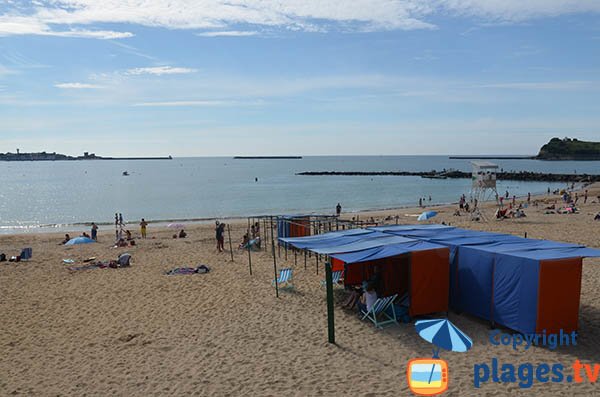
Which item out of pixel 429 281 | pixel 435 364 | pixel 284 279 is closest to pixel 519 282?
pixel 429 281

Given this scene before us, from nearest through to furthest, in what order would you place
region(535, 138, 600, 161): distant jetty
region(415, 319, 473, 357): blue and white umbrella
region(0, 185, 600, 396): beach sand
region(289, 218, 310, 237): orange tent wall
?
region(415, 319, 473, 357): blue and white umbrella < region(0, 185, 600, 396): beach sand < region(289, 218, 310, 237): orange tent wall < region(535, 138, 600, 161): distant jetty

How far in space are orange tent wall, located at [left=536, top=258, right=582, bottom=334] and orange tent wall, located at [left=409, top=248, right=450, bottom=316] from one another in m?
1.91

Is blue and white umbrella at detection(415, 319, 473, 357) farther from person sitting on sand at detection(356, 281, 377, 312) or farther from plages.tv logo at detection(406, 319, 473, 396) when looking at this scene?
person sitting on sand at detection(356, 281, 377, 312)

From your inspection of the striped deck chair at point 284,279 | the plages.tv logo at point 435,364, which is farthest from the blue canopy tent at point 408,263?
the plages.tv logo at point 435,364

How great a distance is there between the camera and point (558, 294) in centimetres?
802

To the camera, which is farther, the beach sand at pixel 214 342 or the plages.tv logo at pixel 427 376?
the beach sand at pixel 214 342

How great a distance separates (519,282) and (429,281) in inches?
68.4

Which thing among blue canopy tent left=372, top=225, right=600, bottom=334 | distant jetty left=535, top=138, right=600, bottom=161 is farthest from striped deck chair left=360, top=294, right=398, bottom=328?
distant jetty left=535, top=138, right=600, bottom=161

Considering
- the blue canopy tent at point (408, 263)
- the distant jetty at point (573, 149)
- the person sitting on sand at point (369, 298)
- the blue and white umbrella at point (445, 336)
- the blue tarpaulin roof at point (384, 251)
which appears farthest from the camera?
the distant jetty at point (573, 149)

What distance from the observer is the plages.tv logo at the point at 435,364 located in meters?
6.64

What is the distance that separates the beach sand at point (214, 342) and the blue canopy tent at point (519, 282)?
1.43 ft

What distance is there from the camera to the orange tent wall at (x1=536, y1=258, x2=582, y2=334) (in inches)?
312

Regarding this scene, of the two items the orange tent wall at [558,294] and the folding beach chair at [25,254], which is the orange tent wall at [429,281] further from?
the folding beach chair at [25,254]

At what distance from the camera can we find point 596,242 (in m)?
18.0
